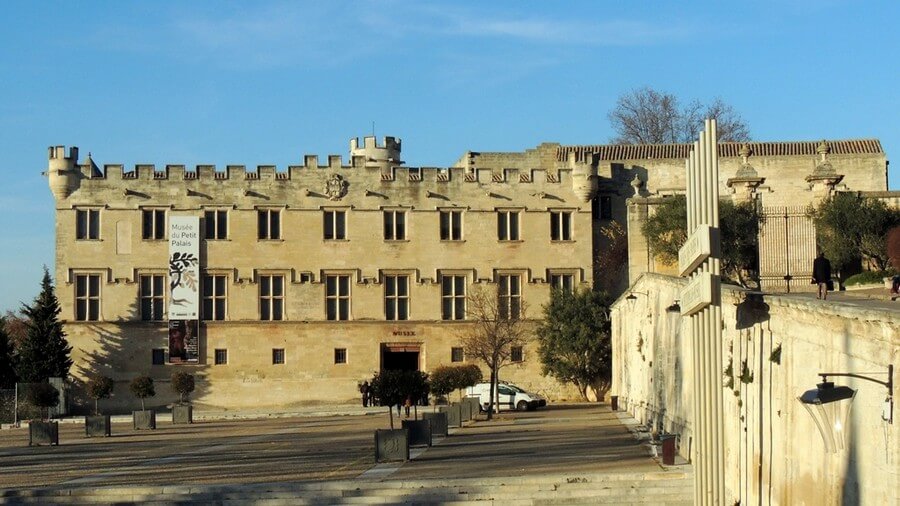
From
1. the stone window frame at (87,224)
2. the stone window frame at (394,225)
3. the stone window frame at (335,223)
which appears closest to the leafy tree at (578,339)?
the stone window frame at (394,225)

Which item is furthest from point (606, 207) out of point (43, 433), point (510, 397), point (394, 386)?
point (43, 433)

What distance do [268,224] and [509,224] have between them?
9375 mm

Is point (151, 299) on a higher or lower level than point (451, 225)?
lower

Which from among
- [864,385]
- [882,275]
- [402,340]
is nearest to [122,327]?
[402,340]

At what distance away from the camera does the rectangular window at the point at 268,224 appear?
5519 centimetres

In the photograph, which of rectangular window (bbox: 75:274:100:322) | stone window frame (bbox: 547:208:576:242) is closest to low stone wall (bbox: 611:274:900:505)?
stone window frame (bbox: 547:208:576:242)

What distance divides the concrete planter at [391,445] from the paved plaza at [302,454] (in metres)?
0.28

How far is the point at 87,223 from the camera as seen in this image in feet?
179

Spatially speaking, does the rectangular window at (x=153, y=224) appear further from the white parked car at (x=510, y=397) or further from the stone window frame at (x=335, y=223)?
the white parked car at (x=510, y=397)

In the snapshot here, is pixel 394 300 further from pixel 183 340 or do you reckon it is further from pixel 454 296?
pixel 183 340

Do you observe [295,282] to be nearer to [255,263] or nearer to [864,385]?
[255,263]

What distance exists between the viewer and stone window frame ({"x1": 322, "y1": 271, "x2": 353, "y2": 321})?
55094 mm

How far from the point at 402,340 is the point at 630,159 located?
12.0 m

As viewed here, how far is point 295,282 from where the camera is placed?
181ft
